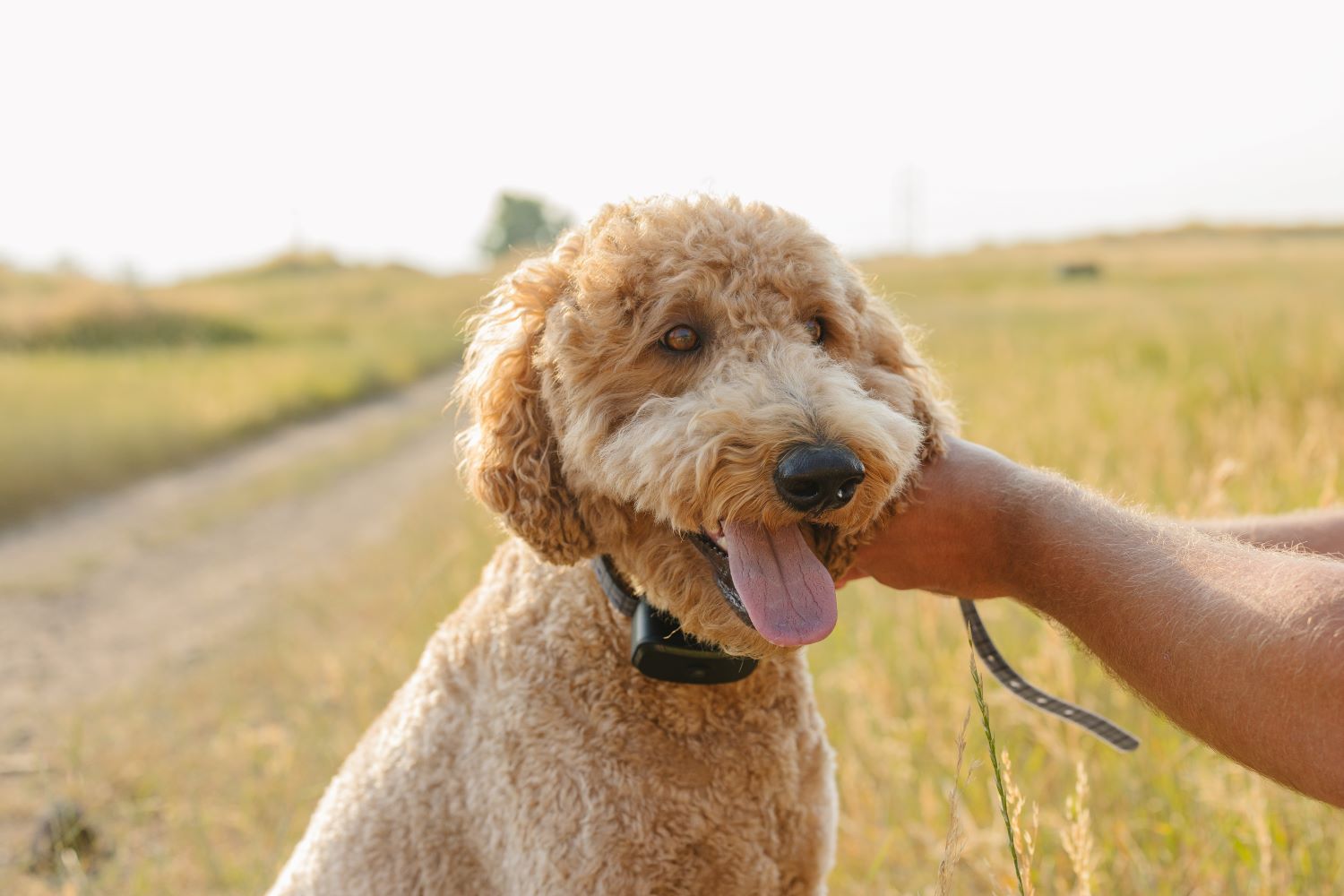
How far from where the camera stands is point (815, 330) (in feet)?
6.80

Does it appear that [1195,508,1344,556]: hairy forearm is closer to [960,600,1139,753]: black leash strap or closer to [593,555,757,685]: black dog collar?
[960,600,1139,753]: black leash strap

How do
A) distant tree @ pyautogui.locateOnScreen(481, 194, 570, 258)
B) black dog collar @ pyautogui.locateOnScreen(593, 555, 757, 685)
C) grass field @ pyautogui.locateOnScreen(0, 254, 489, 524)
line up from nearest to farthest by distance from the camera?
black dog collar @ pyautogui.locateOnScreen(593, 555, 757, 685), grass field @ pyautogui.locateOnScreen(0, 254, 489, 524), distant tree @ pyautogui.locateOnScreen(481, 194, 570, 258)

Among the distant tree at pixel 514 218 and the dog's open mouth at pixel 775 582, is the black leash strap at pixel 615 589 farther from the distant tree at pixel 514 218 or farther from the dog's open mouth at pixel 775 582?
the distant tree at pixel 514 218

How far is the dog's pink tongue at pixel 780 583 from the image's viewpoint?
1692mm

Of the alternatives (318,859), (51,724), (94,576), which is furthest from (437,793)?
(94,576)

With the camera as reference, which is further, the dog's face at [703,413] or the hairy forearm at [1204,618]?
the dog's face at [703,413]

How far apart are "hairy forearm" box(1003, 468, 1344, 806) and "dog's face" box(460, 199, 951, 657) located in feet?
1.02

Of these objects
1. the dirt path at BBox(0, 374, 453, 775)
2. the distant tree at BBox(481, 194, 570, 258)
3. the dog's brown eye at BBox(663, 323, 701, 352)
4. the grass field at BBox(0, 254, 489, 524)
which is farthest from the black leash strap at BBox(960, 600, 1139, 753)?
the distant tree at BBox(481, 194, 570, 258)

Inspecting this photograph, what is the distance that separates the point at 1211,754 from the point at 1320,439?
2.15 meters

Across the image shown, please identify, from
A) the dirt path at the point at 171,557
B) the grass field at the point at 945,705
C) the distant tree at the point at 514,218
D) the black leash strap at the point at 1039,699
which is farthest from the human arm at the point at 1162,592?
the distant tree at the point at 514,218

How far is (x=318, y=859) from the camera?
80.5 inches

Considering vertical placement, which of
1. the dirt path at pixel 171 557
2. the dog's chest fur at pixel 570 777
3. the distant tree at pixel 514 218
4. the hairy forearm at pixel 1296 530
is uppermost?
the hairy forearm at pixel 1296 530

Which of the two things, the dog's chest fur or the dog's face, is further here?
the dog's chest fur

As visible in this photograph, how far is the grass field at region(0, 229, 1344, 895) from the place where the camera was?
2457 mm
